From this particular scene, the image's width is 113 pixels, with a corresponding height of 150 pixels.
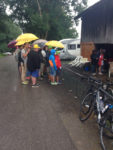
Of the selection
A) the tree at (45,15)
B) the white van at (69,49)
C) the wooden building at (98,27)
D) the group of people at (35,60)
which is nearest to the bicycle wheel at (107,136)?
the group of people at (35,60)

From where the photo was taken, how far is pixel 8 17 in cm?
3139

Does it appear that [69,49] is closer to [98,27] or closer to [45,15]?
[45,15]

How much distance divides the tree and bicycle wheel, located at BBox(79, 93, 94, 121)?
75.7ft

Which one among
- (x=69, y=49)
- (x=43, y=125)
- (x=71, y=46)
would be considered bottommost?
(x=43, y=125)

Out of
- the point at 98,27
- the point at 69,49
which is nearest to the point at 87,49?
the point at 98,27

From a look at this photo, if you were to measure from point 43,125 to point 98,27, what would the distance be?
9.81 m

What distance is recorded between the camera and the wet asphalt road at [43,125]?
3.40m

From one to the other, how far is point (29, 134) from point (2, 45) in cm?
4479

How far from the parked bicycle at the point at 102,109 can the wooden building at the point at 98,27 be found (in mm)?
A: 6848

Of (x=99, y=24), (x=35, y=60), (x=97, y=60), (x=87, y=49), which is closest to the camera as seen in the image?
(x=35, y=60)

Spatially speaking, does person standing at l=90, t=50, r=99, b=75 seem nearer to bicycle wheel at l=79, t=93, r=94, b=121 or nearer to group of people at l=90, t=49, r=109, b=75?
group of people at l=90, t=49, r=109, b=75

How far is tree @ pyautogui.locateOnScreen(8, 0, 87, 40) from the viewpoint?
26.4m

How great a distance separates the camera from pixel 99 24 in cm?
1184

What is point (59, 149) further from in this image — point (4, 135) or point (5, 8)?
point (5, 8)
